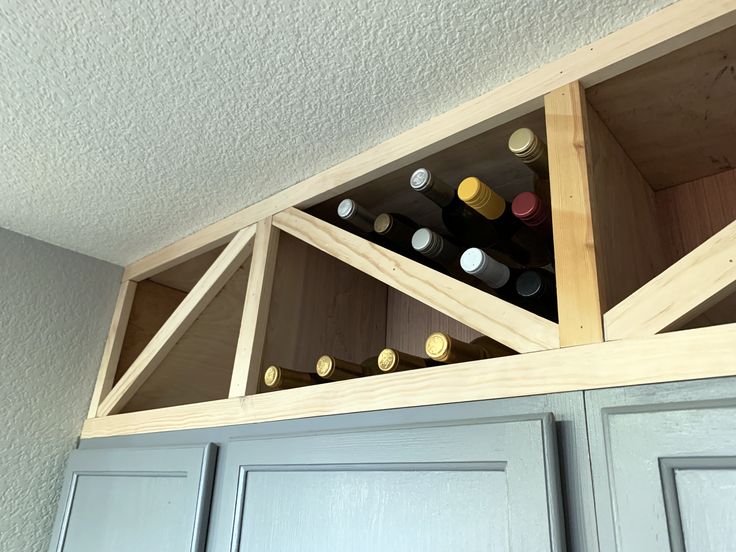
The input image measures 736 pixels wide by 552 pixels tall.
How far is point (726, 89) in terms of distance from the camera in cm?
70

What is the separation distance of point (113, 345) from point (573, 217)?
1.17 metres

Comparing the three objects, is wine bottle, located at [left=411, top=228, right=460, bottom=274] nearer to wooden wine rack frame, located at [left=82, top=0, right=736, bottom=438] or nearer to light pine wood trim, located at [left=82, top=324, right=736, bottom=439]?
wooden wine rack frame, located at [left=82, top=0, right=736, bottom=438]

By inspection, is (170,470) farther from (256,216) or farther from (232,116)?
(232,116)

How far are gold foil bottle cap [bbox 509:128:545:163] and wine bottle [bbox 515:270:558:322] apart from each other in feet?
0.52

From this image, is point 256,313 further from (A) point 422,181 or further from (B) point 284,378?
(A) point 422,181

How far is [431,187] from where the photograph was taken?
0.82m

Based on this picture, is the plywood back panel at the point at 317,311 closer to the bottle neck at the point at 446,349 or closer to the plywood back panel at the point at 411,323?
the plywood back panel at the point at 411,323

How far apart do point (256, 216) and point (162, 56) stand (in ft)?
1.29

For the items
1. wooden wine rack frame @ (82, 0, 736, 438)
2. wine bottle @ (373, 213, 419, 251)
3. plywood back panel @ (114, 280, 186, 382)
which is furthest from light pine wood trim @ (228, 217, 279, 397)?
plywood back panel @ (114, 280, 186, 382)

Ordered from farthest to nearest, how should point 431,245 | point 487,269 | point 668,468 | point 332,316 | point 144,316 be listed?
point 144,316 → point 332,316 → point 431,245 → point 487,269 → point 668,468

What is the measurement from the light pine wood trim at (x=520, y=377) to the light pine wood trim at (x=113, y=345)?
1.77 ft

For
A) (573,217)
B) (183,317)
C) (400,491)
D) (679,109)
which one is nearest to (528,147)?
(573,217)

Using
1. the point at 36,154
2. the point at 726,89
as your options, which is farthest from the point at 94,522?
the point at 726,89

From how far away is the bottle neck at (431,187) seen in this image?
2.64 ft
